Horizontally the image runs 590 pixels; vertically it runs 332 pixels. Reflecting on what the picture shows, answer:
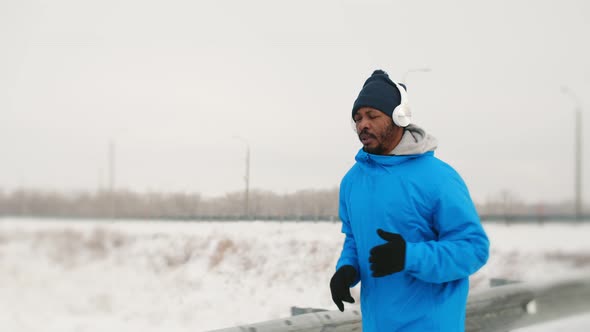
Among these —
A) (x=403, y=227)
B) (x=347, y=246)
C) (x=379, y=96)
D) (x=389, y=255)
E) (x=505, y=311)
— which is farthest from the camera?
(x=505, y=311)

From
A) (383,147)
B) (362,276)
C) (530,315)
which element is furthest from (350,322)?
(530,315)

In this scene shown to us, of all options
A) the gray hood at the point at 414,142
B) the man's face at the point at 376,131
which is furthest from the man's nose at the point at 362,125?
the gray hood at the point at 414,142

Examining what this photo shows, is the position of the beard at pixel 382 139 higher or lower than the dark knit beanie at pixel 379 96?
lower

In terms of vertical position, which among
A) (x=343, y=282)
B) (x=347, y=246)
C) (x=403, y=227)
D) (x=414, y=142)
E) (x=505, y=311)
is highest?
(x=414, y=142)

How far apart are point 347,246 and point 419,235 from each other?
349 millimetres

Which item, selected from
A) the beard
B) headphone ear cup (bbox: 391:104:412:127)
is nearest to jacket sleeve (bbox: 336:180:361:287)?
the beard

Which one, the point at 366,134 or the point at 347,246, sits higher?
the point at 366,134

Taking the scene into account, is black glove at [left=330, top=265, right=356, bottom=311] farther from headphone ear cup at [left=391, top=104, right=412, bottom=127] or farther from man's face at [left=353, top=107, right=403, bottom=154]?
headphone ear cup at [left=391, top=104, right=412, bottom=127]

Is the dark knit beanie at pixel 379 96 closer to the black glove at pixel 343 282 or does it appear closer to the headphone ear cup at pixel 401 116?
the headphone ear cup at pixel 401 116

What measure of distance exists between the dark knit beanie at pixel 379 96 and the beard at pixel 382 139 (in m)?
0.06

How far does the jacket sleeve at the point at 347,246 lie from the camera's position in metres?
2.29

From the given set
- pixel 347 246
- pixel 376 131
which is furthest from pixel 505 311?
pixel 376 131

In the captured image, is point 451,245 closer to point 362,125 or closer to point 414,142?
point 414,142

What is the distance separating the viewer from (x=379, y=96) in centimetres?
220
